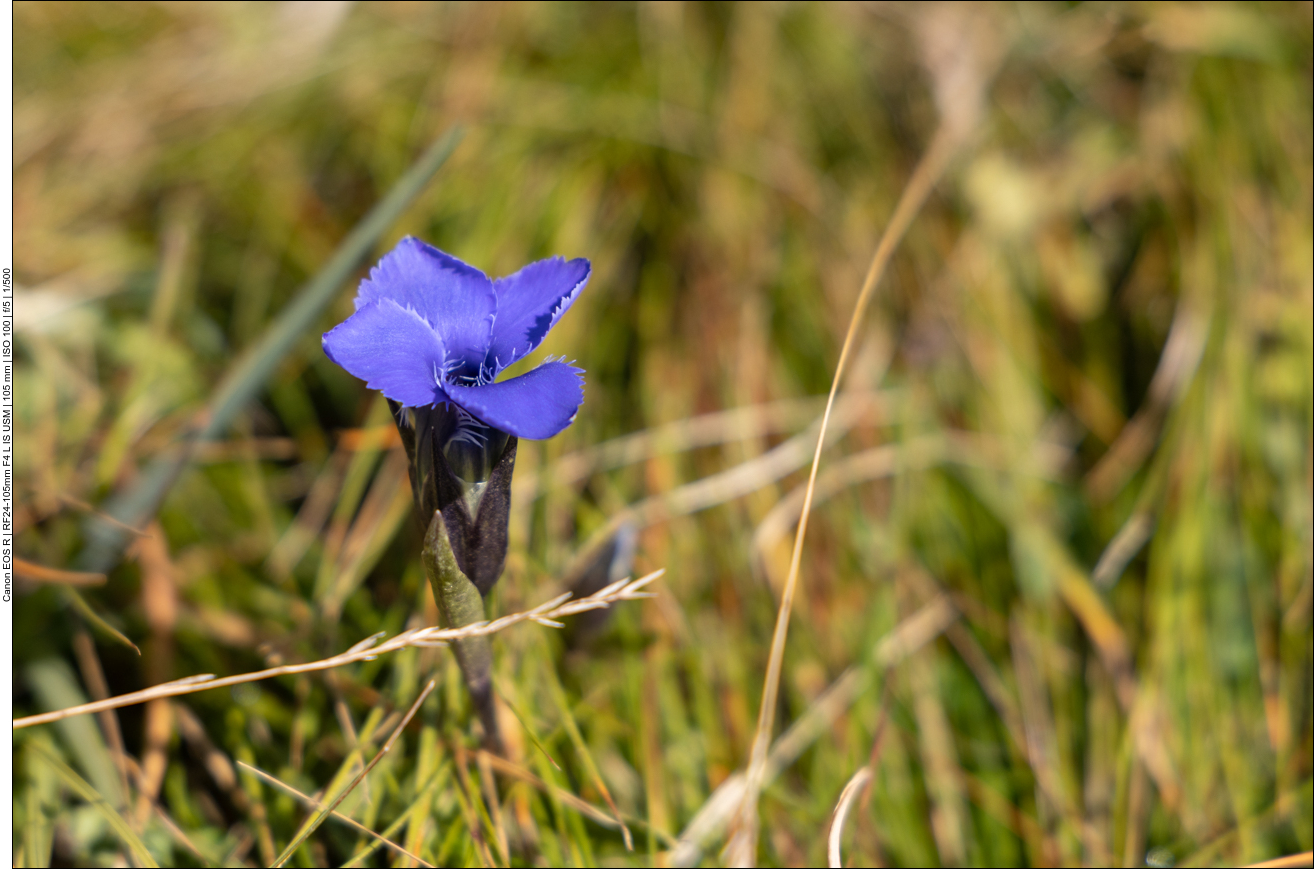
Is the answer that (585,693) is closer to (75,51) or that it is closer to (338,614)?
(338,614)

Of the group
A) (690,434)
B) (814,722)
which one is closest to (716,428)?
(690,434)

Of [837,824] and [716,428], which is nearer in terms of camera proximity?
[837,824]

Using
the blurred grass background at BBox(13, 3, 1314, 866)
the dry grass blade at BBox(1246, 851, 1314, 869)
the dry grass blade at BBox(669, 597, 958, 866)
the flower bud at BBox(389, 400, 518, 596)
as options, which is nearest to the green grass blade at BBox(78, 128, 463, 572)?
the blurred grass background at BBox(13, 3, 1314, 866)

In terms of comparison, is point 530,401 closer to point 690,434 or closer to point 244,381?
point 244,381

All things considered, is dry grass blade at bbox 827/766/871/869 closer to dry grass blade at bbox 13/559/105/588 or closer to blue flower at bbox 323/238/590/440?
blue flower at bbox 323/238/590/440

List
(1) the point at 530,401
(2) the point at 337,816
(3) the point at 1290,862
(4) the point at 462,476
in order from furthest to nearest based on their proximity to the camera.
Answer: (3) the point at 1290,862 < (2) the point at 337,816 < (4) the point at 462,476 < (1) the point at 530,401

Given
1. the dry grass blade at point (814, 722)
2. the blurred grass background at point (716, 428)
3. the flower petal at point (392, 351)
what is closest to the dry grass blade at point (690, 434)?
the blurred grass background at point (716, 428)
